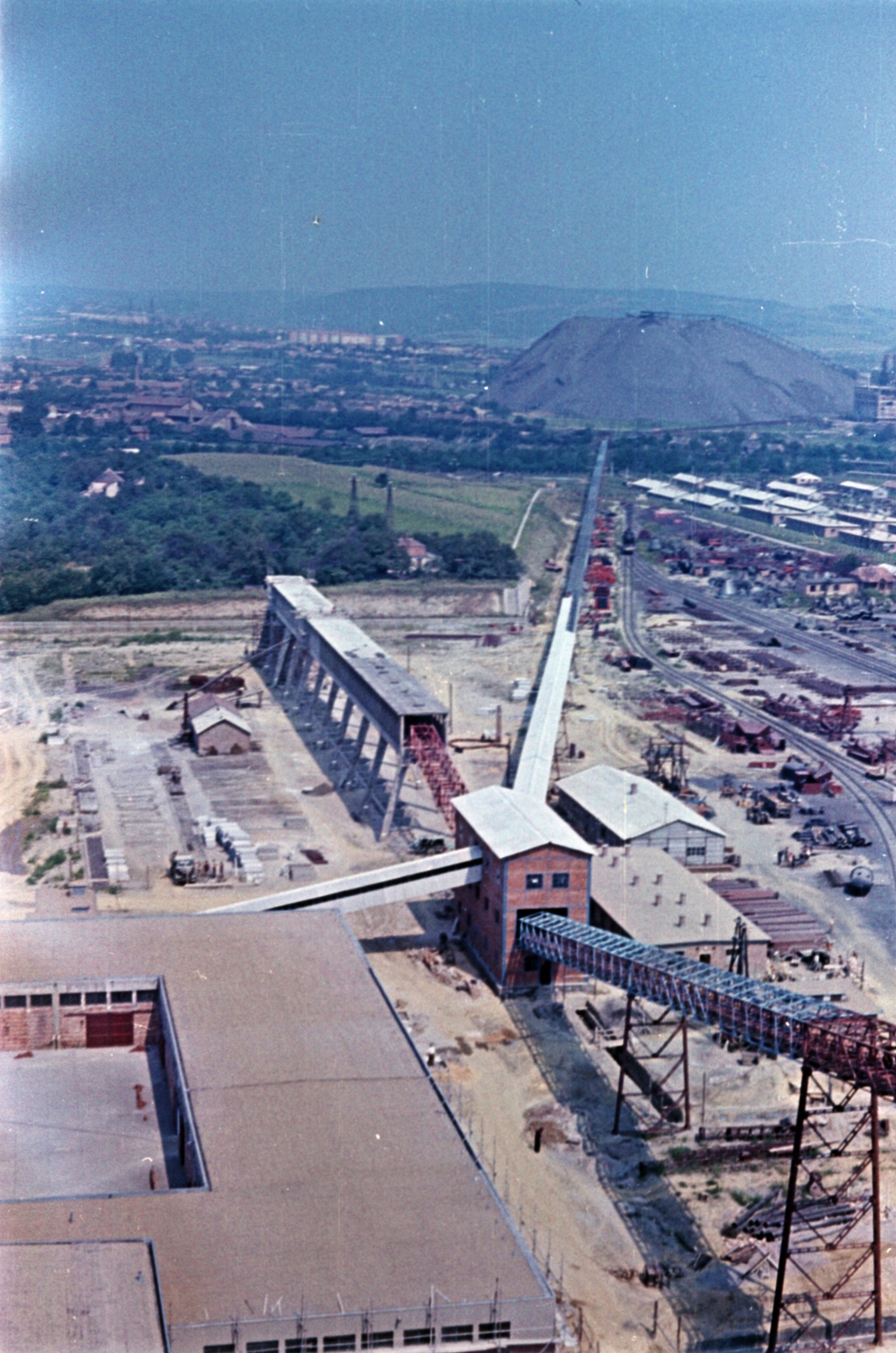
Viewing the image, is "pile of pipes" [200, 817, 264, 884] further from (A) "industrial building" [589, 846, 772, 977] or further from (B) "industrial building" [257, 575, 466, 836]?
(A) "industrial building" [589, 846, 772, 977]

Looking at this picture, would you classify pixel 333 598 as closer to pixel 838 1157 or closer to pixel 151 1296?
pixel 838 1157

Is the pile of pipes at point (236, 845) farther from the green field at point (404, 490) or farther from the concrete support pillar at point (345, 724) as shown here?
the green field at point (404, 490)

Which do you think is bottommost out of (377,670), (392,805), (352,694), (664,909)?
(392,805)

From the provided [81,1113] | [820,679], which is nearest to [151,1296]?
[81,1113]

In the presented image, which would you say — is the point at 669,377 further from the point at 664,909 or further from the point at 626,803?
the point at 664,909

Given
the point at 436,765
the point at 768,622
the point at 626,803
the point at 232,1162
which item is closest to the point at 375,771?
the point at 436,765

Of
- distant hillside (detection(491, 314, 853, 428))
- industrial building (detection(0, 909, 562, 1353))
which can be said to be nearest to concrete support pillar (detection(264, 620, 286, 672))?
industrial building (detection(0, 909, 562, 1353))

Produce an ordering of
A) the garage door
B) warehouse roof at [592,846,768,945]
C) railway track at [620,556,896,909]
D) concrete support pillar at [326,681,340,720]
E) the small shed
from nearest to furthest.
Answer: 1. the garage door
2. warehouse roof at [592,846,768,945]
3. railway track at [620,556,896,909]
4. the small shed
5. concrete support pillar at [326,681,340,720]
